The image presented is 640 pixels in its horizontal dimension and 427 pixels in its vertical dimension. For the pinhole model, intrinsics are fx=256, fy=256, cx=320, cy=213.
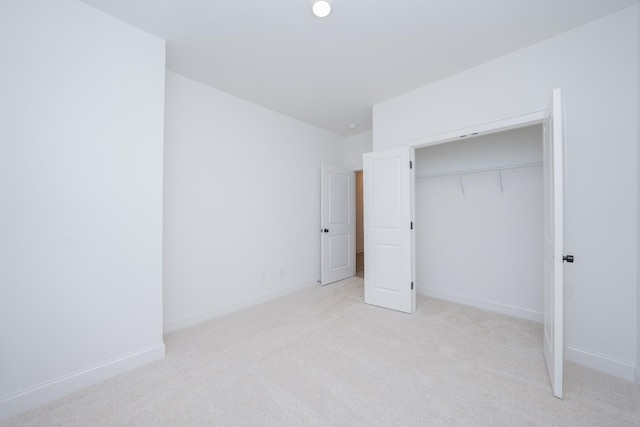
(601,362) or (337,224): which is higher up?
(337,224)

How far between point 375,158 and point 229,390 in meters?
2.80

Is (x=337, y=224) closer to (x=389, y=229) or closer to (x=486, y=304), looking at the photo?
(x=389, y=229)

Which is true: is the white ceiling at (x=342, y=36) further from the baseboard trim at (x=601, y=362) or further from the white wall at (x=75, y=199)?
the baseboard trim at (x=601, y=362)

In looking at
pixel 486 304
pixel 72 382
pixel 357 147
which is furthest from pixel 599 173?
pixel 72 382

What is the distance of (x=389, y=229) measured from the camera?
320 centimetres

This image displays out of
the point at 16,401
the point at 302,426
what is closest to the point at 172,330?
the point at 16,401

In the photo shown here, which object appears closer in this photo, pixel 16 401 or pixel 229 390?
pixel 16 401

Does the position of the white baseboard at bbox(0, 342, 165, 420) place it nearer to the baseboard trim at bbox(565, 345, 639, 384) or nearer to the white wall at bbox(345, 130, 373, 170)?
the baseboard trim at bbox(565, 345, 639, 384)

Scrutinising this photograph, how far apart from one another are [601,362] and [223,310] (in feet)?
11.5

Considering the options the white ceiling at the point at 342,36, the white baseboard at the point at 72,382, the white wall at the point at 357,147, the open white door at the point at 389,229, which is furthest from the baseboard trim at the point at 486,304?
Answer: the white baseboard at the point at 72,382

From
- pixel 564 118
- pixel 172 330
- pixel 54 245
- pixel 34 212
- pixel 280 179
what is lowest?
pixel 172 330

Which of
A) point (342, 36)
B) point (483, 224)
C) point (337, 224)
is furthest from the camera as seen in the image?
point (337, 224)

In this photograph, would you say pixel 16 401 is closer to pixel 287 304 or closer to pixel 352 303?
pixel 287 304

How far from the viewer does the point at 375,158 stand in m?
3.29
